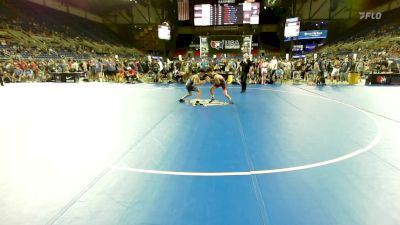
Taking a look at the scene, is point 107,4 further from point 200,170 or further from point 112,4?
point 200,170

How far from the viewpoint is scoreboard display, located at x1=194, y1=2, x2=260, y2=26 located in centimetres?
3080

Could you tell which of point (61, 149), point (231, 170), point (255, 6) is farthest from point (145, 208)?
point (255, 6)

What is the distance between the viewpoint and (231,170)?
4.30 m

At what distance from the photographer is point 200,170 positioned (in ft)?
14.1

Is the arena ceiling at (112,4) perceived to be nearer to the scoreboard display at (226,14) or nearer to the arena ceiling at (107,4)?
the arena ceiling at (107,4)

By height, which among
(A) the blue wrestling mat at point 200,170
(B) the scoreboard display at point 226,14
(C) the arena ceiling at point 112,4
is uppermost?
(C) the arena ceiling at point 112,4

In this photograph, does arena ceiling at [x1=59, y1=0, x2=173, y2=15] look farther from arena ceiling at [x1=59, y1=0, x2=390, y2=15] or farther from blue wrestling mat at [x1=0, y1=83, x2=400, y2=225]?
blue wrestling mat at [x1=0, y1=83, x2=400, y2=225]

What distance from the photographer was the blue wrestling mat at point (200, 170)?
3.17 metres

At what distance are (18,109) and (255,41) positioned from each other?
42.3 meters

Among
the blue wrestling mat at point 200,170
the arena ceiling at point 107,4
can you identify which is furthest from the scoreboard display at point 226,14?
the blue wrestling mat at point 200,170

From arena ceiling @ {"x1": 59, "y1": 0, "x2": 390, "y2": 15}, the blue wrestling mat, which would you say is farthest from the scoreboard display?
the blue wrestling mat

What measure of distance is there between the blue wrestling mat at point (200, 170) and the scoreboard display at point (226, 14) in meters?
25.2

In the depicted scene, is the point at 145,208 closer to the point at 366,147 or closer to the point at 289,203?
the point at 289,203

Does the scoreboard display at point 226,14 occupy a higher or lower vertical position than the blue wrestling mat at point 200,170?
higher
